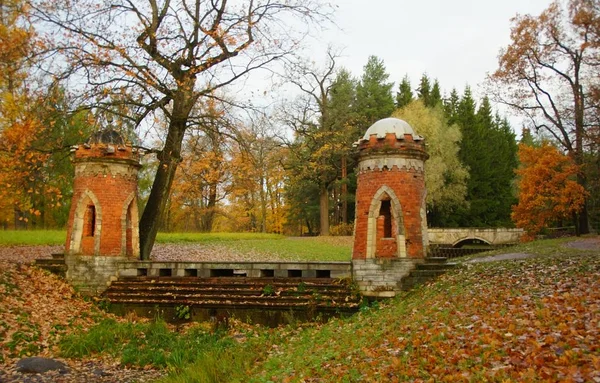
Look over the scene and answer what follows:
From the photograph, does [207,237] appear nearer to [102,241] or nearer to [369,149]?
[102,241]

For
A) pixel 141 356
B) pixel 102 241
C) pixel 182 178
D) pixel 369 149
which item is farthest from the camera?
pixel 182 178

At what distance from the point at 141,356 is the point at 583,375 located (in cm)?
765

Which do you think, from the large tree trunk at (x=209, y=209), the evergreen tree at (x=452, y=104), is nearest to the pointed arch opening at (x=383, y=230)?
the large tree trunk at (x=209, y=209)

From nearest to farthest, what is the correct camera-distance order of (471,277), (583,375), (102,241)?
1. (583,375)
2. (471,277)
3. (102,241)

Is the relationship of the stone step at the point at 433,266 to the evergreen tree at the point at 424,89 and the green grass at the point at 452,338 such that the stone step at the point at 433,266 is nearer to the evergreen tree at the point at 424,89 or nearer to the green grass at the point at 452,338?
the green grass at the point at 452,338

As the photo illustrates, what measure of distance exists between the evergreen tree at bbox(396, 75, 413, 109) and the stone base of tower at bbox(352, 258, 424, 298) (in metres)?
36.9

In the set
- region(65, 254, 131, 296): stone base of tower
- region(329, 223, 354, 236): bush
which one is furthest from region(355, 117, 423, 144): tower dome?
region(329, 223, 354, 236): bush

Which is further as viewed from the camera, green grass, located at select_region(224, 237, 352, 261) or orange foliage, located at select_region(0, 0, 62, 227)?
green grass, located at select_region(224, 237, 352, 261)

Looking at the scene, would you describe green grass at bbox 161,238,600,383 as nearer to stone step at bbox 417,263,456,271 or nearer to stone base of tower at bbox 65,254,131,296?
stone step at bbox 417,263,456,271

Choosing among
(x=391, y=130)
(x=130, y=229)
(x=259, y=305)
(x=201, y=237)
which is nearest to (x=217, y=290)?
(x=259, y=305)

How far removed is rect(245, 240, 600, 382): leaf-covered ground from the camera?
558cm

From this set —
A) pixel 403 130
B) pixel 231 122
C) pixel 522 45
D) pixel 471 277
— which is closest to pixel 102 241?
pixel 231 122

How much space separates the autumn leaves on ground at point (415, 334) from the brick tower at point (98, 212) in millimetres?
778

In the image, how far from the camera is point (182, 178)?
34.4 meters
